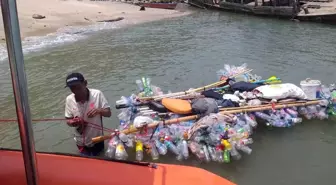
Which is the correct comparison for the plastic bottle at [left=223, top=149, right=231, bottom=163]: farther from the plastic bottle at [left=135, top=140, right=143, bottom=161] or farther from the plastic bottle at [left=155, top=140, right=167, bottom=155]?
the plastic bottle at [left=135, top=140, right=143, bottom=161]

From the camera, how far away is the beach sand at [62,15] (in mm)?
22878

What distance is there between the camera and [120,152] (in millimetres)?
5891

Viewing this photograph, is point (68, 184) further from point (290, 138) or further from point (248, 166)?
point (290, 138)

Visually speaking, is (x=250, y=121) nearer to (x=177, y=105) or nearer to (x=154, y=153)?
(x=177, y=105)

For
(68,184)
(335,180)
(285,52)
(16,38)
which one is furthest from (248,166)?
(285,52)

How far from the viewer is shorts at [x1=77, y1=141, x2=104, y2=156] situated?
5459 millimetres

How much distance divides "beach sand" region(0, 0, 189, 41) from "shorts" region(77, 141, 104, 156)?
48.4 ft

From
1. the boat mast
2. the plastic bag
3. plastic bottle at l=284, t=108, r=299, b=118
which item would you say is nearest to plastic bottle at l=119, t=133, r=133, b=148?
the plastic bag

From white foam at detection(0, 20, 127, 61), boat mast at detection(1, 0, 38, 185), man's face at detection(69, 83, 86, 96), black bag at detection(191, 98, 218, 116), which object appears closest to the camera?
boat mast at detection(1, 0, 38, 185)

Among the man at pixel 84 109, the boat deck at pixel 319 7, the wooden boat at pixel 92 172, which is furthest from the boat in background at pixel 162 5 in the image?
the wooden boat at pixel 92 172

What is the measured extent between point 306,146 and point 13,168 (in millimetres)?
5319

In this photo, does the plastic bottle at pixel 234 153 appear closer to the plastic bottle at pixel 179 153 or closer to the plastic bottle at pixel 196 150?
the plastic bottle at pixel 196 150

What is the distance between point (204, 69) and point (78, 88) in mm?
8716

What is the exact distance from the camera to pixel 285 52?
15758 mm
